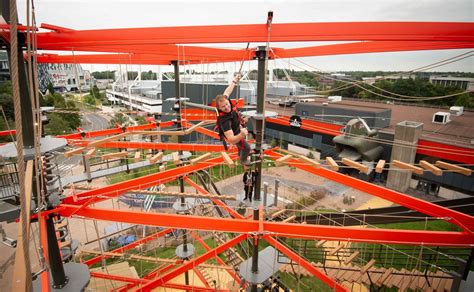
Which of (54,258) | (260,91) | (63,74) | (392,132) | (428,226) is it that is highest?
(63,74)

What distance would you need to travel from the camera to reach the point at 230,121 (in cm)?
420

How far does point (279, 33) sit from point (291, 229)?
7.82 ft

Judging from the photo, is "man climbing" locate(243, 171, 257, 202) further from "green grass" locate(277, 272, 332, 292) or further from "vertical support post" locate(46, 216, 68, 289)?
"green grass" locate(277, 272, 332, 292)

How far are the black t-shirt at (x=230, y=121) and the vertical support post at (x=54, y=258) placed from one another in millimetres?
2667

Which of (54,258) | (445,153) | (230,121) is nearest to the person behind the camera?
(54,258)

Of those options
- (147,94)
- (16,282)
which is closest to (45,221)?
(16,282)

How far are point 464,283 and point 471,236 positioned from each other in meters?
2.21

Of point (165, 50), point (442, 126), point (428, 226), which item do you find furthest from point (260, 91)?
point (442, 126)

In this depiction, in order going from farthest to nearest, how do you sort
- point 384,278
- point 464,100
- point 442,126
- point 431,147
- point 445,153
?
1. point 464,100
2. point 442,126
3. point 445,153
4. point 431,147
5. point 384,278

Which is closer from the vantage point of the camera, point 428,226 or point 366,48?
point 366,48

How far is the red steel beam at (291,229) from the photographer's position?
3141mm

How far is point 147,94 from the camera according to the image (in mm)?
32594

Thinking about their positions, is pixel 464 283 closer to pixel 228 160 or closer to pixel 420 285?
pixel 420 285

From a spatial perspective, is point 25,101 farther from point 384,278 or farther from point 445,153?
point 445,153
